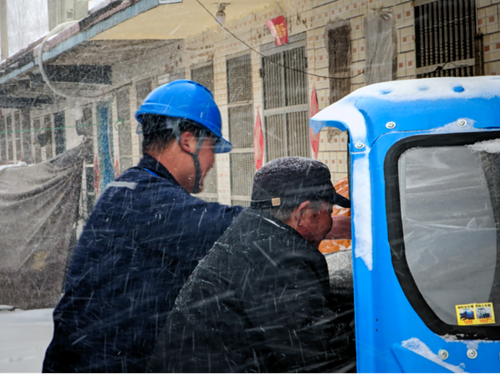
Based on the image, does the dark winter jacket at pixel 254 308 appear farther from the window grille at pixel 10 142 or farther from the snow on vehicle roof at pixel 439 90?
the window grille at pixel 10 142

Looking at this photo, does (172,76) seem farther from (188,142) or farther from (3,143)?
(3,143)

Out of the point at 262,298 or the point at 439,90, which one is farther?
the point at 439,90

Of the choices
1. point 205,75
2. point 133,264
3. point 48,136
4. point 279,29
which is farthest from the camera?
point 48,136

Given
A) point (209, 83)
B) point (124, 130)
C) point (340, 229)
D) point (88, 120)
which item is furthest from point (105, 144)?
point (340, 229)

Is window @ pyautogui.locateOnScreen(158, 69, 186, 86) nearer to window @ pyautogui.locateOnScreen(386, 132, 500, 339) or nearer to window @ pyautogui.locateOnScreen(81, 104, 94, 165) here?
window @ pyautogui.locateOnScreen(81, 104, 94, 165)

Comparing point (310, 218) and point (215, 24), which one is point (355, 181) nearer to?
point (310, 218)

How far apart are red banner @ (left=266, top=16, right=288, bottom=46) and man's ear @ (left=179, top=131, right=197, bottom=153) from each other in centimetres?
555

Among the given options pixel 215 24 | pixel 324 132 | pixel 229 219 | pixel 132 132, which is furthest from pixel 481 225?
pixel 132 132

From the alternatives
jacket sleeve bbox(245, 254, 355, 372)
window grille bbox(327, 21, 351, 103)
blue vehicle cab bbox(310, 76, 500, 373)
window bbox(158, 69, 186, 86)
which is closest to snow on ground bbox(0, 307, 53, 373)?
jacket sleeve bbox(245, 254, 355, 372)

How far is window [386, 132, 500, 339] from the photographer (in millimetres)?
1993

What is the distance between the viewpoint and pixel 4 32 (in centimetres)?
2447

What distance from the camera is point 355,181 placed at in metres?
2.07

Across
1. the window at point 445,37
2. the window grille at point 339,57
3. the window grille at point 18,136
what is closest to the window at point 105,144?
the window grille at point 339,57

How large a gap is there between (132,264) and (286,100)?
19.5ft
